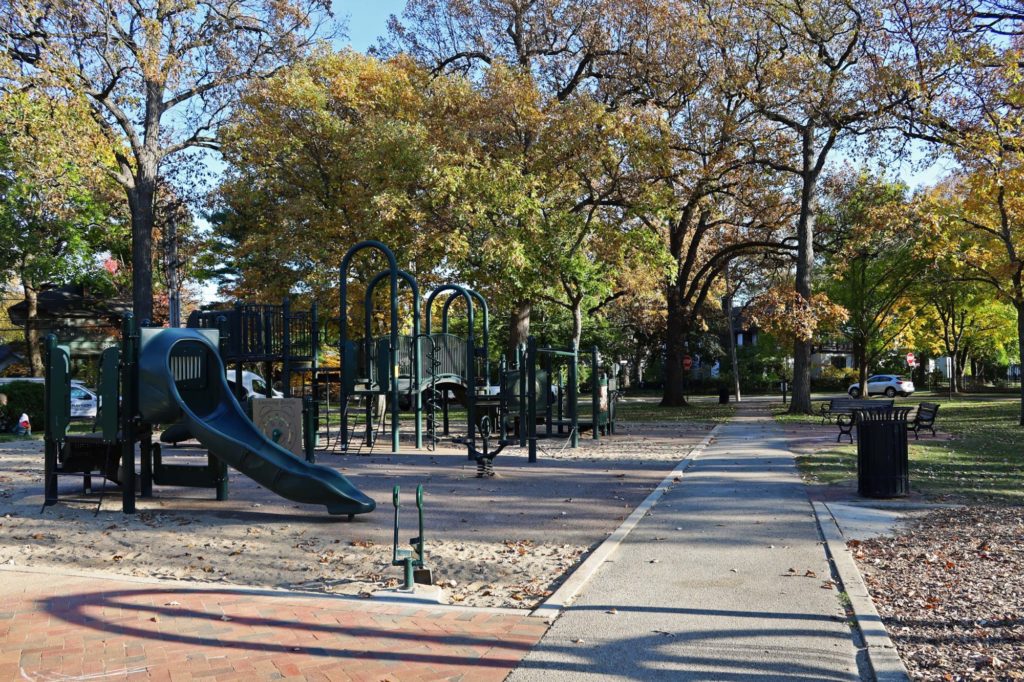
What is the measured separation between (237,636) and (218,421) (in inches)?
205

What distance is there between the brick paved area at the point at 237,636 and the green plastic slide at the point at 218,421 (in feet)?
9.17

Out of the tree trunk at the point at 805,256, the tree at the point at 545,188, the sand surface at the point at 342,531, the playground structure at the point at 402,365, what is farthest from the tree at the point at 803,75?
the sand surface at the point at 342,531

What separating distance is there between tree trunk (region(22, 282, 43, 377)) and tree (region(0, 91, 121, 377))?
0.14 ft

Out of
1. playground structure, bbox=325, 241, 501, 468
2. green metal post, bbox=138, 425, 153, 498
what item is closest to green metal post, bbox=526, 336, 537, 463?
playground structure, bbox=325, 241, 501, 468

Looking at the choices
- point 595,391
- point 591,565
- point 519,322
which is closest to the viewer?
point 591,565

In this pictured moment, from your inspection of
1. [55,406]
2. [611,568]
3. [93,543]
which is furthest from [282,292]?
[611,568]

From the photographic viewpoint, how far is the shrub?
2508 cm

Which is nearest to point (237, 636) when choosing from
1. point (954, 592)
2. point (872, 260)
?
point (954, 592)

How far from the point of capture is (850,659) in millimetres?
4883

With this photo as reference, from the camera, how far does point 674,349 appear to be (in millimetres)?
39625

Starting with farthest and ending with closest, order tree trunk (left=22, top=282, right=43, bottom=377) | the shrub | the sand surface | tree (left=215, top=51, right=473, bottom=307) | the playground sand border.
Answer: tree trunk (left=22, top=282, right=43, bottom=377) < tree (left=215, top=51, right=473, bottom=307) < the shrub < the sand surface < the playground sand border

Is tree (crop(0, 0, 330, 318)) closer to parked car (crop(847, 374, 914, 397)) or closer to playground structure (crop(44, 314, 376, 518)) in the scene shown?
playground structure (crop(44, 314, 376, 518))

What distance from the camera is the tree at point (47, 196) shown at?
2127 centimetres

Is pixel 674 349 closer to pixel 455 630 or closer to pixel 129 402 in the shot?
pixel 129 402
